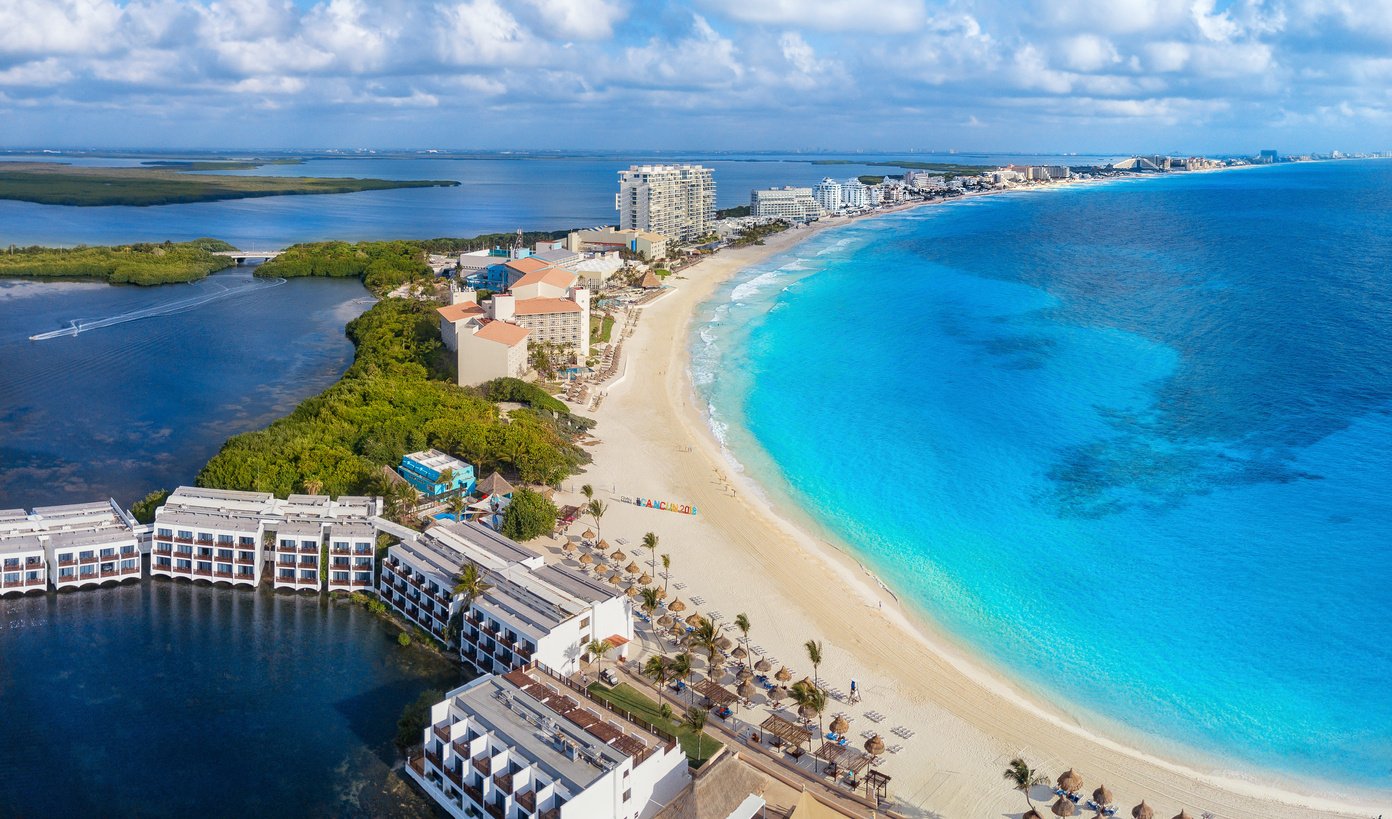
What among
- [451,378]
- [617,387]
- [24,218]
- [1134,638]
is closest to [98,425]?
[451,378]

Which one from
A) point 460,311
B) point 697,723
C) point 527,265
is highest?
point 527,265

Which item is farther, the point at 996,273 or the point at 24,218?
the point at 24,218

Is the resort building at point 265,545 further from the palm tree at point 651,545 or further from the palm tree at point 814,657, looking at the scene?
the palm tree at point 814,657

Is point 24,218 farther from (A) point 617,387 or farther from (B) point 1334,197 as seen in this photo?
(B) point 1334,197

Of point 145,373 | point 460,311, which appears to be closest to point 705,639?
point 460,311

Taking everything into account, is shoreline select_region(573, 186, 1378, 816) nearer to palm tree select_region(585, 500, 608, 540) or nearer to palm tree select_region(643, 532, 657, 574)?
palm tree select_region(643, 532, 657, 574)

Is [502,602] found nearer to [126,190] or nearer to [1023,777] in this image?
[1023,777]
